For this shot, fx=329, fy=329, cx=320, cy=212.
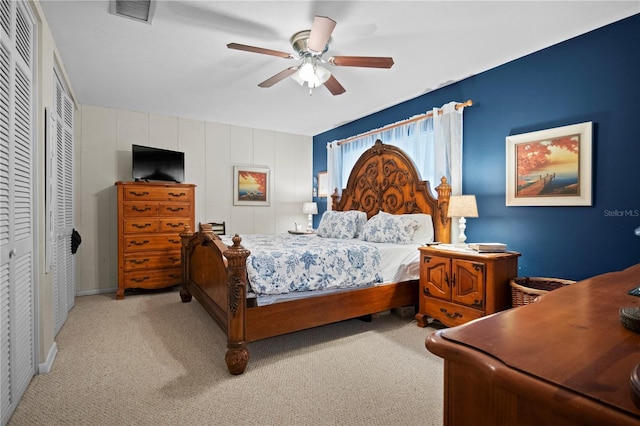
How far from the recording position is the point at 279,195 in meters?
6.02

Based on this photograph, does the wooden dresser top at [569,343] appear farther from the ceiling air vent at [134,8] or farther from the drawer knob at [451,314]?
the ceiling air vent at [134,8]

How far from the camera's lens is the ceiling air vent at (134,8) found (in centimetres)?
227

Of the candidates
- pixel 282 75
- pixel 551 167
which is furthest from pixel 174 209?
pixel 551 167

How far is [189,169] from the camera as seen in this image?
17.1 feet

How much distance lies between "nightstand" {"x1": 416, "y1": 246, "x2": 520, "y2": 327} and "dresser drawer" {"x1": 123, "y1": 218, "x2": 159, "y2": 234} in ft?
11.5

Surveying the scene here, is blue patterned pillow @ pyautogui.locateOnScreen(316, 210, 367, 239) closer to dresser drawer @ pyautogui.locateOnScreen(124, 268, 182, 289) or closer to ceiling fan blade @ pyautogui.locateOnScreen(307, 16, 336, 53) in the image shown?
dresser drawer @ pyautogui.locateOnScreen(124, 268, 182, 289)

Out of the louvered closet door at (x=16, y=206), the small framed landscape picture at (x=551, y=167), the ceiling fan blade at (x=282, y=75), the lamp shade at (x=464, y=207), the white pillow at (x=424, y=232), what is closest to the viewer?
the louvered closet door at (x=16, y=206)

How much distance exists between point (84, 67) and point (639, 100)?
15.8 feet

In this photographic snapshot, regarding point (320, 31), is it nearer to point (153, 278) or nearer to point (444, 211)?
point (444, 211)

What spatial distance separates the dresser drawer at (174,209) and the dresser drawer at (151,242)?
0.30m

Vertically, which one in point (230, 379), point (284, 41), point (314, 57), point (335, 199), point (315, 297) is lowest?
point (230, 379)

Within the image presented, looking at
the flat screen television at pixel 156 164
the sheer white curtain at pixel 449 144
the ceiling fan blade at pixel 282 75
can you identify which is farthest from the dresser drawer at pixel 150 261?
the sheer white curtain at pixel 449 144

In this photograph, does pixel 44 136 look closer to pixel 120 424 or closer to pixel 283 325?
pixel 120 424

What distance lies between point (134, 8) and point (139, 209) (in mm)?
2731
